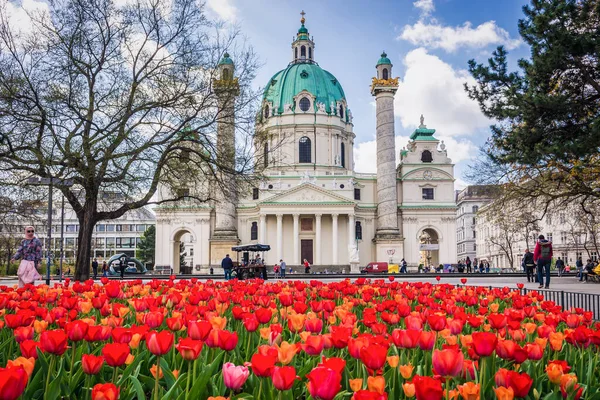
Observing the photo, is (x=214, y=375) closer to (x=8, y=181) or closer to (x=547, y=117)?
(x=547, y=117)

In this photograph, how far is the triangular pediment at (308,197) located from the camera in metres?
63.9

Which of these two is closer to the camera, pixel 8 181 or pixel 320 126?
pixel 8 181

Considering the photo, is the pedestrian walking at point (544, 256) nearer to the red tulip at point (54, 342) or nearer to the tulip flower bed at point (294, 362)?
the tulip flower bed at point (294, 362)

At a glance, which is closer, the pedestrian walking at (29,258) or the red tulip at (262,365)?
the red tulip at (262,365)

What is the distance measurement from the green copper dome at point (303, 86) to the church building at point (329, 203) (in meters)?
0.15

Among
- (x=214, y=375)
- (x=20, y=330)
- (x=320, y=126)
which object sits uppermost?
(x=320, y=126)

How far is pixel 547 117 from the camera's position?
18.2 metres

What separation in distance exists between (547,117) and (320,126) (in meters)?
52.9

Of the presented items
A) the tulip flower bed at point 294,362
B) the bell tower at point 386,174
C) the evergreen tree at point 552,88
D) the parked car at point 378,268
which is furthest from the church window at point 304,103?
the tulip flower bed at point 294,362

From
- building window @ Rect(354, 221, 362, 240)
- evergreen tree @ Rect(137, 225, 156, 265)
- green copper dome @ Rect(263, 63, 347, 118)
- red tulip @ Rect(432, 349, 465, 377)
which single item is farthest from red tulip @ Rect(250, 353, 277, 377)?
evergreen tree @ Rect(137, 225, 156, 265)

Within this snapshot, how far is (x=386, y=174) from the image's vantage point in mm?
63750

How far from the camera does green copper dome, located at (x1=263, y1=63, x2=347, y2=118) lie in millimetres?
72438

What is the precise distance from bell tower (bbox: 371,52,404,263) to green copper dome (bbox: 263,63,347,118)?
957cm

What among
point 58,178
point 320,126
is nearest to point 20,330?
point 58,178
